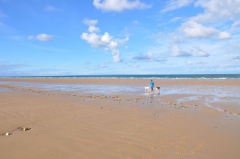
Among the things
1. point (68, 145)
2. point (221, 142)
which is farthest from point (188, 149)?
point (68, 145)

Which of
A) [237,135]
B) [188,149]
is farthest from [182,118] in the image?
[188,149]

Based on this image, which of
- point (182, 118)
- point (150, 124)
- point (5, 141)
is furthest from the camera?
point (182, 118)

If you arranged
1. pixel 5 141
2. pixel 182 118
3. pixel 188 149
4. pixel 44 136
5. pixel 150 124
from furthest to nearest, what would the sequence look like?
1. pixel 182 118
2. pixel 150 124
3. pixel 44 136
4. pixel 5 141
5. pixel 188 149

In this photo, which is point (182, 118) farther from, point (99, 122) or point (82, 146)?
point (82, 146)

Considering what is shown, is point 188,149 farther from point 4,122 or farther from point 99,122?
point 4,122

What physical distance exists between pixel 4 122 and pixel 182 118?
893 cm

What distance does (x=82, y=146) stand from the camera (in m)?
6.02

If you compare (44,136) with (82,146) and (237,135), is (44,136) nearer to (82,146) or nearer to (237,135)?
(82,146)

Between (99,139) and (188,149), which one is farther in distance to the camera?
(99,139)

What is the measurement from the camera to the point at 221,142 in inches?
253

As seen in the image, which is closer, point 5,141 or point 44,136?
point 5,141

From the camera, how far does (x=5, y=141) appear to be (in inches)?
251

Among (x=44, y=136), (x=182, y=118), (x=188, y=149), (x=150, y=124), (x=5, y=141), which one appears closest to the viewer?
(x=188, y=149)

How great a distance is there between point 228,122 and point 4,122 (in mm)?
10879
